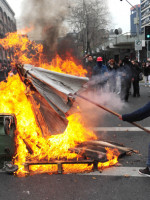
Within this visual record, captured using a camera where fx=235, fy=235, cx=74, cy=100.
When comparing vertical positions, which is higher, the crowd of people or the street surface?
the crowd of people

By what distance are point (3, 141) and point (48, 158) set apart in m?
0.78

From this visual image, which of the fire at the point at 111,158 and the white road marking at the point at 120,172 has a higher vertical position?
the fire at the point at 111,158

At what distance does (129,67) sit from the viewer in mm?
11320

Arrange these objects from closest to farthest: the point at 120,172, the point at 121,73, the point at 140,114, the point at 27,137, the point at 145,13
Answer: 1. the point at 140,114
2. the point at 120,172
3. the point at 27,137
4. the point at 121,73
5. the point at 145,13

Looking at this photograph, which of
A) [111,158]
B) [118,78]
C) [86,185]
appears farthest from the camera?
[118,78]

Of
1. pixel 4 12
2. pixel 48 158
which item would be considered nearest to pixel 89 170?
pixel 48 158

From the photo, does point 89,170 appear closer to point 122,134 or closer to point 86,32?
point 122,134

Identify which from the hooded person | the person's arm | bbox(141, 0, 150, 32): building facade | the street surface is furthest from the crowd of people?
bbox(141, 0, 150, 32): building facade

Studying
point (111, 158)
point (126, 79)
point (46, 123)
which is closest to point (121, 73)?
point (126, 79)

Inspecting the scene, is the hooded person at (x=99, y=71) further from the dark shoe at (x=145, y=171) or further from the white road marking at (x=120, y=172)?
the dark shoe at (x=145, y=171)

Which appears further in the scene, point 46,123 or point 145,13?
point 145,13

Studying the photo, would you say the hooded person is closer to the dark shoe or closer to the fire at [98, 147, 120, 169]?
the fire at [98, 147, 120, 169]

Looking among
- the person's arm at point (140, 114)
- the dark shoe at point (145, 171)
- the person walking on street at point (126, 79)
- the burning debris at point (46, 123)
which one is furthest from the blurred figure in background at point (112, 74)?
the dark shoe at point (145, 171)

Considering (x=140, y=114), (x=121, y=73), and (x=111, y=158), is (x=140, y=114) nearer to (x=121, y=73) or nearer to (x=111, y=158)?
(x=111, y=158)
